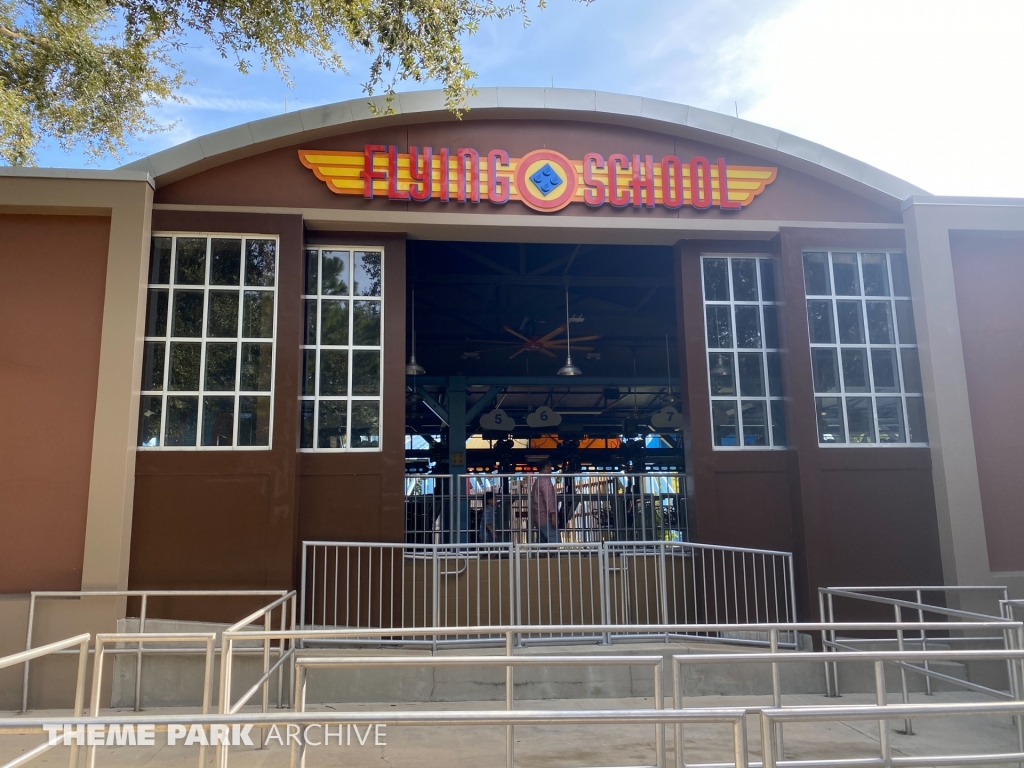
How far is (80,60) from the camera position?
34.6ft

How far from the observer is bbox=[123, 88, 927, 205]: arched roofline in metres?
9.17

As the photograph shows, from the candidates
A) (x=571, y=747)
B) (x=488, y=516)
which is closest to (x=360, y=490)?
(x=488, y=516)

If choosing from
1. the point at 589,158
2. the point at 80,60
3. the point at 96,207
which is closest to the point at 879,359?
the point at 589,158

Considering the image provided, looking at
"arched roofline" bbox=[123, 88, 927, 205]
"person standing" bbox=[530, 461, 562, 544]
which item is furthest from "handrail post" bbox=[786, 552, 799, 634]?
"arched roofline" bbox=[123, 88, 927, 205]

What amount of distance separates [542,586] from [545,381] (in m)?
8.41

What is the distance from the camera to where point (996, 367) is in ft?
31.8

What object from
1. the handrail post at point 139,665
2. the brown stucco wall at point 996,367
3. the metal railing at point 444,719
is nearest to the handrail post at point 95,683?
the metal railing at point 444,719

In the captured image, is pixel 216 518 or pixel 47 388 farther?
pixel 216 518

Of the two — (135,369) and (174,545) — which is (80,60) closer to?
(135,369)

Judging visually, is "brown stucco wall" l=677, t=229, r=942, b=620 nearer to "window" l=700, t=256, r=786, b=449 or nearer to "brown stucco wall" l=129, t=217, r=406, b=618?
"window" l=700, t=256, r=786, b=449

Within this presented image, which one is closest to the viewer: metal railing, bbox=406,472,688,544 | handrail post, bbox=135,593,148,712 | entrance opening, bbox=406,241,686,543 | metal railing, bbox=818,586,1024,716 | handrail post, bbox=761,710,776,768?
handrail post, bbox=761,710,776,768

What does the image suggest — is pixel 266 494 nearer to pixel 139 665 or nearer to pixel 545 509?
pixel 139 665

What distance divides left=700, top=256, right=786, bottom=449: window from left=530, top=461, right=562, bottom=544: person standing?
236 cm

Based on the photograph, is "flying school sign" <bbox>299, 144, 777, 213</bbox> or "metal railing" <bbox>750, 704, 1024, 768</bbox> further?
"flying school sign" <bbox>299, 144, 777, 213</bbox>
